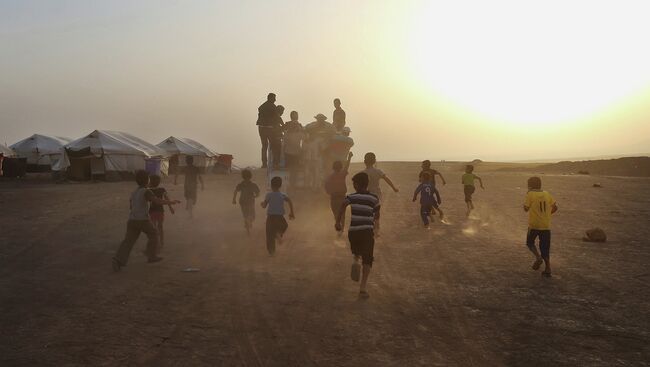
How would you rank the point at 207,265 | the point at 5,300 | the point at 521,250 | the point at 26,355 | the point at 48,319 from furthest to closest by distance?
the point at 521,250 → the point at 207,265 → the point at 5,300 → the point at 48,319 → the point at 26,355

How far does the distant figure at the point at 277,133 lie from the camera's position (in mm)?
17250

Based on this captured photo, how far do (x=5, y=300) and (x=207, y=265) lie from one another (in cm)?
336

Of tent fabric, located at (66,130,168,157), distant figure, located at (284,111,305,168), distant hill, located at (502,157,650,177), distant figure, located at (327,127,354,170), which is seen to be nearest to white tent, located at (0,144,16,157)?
tent fabric, located at (66,130,168,157)

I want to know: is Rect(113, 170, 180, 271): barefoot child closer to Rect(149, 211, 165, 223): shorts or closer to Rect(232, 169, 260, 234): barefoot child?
Rect(149, 211, 165, 223): shorts

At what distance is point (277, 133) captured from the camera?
17453 mm

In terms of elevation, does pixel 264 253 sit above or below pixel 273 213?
below

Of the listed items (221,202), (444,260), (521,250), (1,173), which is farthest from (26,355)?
(1,173)

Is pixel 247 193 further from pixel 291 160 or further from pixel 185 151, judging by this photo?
pixel 185 151

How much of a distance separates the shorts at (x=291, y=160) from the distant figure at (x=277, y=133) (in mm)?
520

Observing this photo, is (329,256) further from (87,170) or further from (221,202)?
(87,170)

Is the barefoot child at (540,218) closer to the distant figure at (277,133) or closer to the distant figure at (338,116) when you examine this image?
the distant figure at (277,133)

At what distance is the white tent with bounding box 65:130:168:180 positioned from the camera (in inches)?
1410

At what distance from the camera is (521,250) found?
11336mm

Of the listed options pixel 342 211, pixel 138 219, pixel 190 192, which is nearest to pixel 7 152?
pixel 190 192
